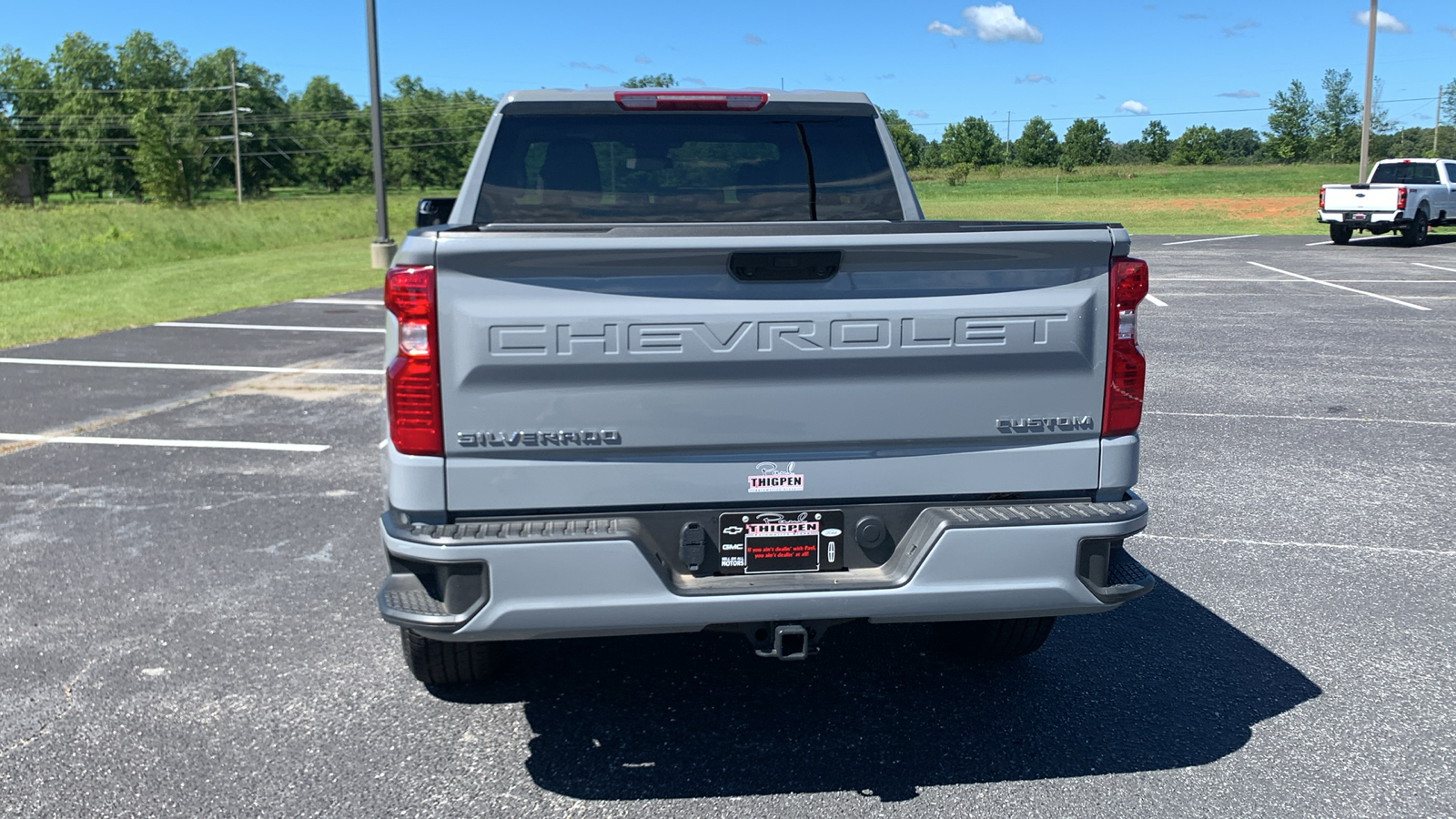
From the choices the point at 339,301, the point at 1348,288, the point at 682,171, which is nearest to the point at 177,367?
the point at 339,301

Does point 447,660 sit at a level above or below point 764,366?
below

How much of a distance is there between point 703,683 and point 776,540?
113cm

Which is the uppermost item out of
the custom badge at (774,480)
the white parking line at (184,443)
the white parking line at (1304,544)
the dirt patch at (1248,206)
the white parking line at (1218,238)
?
the dirt patch at (1248,206)

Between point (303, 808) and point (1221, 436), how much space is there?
654 centimetres

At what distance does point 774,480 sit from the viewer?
313cm

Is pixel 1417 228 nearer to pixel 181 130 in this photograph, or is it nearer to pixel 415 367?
pixel 415 367

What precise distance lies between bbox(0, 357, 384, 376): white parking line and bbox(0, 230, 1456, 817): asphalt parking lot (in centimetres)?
312

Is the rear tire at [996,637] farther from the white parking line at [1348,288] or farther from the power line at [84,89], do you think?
the power line at [84,89]

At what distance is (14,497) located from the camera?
6.46 metres

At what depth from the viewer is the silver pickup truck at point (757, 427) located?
296 centimetres

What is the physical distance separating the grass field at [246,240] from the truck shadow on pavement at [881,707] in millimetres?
7448

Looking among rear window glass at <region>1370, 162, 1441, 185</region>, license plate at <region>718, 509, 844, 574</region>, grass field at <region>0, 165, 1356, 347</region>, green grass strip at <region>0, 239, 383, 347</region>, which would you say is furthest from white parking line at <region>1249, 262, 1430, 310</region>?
green grass strip at <region>0, 239, 383, 347</region>

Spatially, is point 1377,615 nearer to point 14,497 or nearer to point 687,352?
point 687,352

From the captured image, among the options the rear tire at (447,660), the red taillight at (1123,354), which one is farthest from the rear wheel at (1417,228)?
the rear tire at (447,660)
